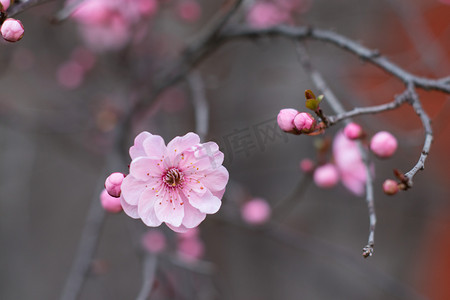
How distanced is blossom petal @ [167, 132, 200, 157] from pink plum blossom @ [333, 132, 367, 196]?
2.12 ft

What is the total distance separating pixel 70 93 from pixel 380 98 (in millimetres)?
1712

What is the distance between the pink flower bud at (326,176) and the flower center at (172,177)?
0.49 m

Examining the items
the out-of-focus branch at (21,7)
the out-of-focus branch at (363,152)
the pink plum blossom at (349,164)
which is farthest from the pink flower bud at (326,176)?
the out-of-focus branch at (21,7)

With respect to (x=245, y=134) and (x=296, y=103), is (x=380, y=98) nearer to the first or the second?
(x=296, y=103)

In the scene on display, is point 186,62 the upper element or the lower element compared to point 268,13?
lower

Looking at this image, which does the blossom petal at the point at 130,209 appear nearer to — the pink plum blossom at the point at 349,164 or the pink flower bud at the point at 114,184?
the pink flower bud at the point at 114,184

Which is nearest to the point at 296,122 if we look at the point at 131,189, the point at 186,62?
the point at 131,189

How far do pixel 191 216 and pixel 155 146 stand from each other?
172 millimetres

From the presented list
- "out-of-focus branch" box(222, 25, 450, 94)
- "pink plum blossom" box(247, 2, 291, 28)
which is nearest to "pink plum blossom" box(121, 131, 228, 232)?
"out-of-focus branch" box(222, 25, 450, 94)

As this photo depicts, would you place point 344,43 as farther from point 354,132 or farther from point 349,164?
point 349,164

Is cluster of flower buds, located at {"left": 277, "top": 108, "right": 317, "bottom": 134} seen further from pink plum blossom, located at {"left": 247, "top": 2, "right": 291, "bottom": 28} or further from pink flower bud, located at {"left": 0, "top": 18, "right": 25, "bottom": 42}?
pink plum blossom, located at {"left": 247, "top": 2, "right": 291, "bottom": 28}

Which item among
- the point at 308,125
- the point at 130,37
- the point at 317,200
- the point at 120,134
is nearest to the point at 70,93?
the point at 130,37

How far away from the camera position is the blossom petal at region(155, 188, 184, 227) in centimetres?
87

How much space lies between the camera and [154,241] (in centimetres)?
159
